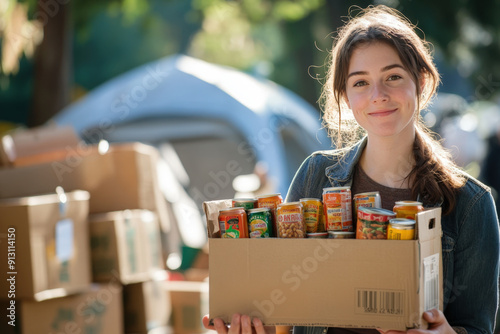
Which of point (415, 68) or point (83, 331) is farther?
point (83, 331)

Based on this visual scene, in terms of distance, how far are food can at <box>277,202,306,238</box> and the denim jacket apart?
1.09ft

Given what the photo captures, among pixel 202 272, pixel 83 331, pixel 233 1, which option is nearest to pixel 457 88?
pixel 233 1

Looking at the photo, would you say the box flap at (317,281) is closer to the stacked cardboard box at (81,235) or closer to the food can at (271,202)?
the food can at (271,202)

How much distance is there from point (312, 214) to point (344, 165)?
31cm

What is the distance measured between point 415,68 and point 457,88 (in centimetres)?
2983

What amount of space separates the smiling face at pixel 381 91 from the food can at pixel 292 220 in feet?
1.29

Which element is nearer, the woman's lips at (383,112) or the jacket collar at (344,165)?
the woman's lips at (383,112)

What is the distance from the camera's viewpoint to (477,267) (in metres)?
2.06

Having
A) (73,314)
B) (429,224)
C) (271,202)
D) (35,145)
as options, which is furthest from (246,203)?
(35,145)

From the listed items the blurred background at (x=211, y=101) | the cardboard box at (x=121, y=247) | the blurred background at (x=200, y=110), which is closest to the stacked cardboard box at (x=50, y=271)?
the cardboard box at (x=121, y=247)

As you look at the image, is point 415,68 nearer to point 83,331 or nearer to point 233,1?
point 83,331

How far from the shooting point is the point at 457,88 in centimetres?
3042

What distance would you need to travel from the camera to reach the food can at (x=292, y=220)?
202 centimetres

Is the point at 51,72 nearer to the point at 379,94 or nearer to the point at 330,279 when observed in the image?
the point at 379,94
